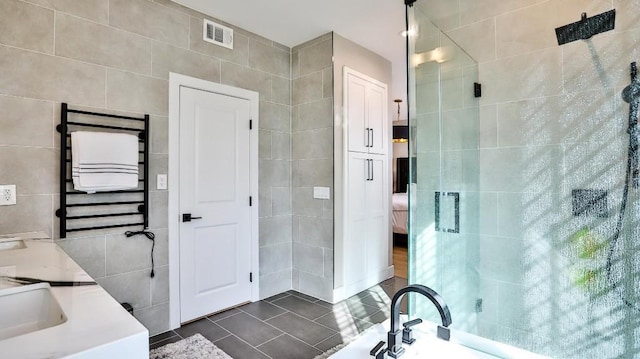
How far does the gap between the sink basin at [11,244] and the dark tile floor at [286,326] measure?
116 cm

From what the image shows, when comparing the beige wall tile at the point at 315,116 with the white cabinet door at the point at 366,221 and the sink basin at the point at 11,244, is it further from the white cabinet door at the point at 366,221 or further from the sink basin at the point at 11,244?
the sink basin at the point at 11,244

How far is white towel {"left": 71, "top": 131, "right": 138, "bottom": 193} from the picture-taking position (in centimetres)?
207

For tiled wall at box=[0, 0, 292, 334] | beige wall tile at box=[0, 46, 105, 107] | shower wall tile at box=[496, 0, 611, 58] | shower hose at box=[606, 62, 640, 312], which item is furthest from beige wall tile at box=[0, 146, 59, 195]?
shower hose at box=[606, 62, 640, 312]

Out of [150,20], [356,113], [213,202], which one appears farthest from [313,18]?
[213,202]

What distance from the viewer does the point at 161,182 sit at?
8.52ft

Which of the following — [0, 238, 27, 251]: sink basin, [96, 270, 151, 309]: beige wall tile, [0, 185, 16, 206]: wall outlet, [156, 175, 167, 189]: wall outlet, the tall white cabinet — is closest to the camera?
[0, 238, 27, 251]: sink basin

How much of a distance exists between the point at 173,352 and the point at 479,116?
8.51 ft

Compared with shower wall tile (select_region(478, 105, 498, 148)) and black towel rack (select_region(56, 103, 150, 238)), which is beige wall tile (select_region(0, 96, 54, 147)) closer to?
black towel rack (select_region(56, 103, 150, 238))

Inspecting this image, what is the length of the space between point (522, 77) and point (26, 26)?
3025 mm

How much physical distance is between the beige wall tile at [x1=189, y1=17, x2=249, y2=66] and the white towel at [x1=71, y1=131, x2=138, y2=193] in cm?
104

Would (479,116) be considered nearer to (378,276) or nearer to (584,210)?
(584,210)

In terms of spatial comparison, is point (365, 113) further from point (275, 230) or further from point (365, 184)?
point (275, 230)

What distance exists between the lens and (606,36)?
5.35 feet

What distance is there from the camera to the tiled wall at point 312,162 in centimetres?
327
